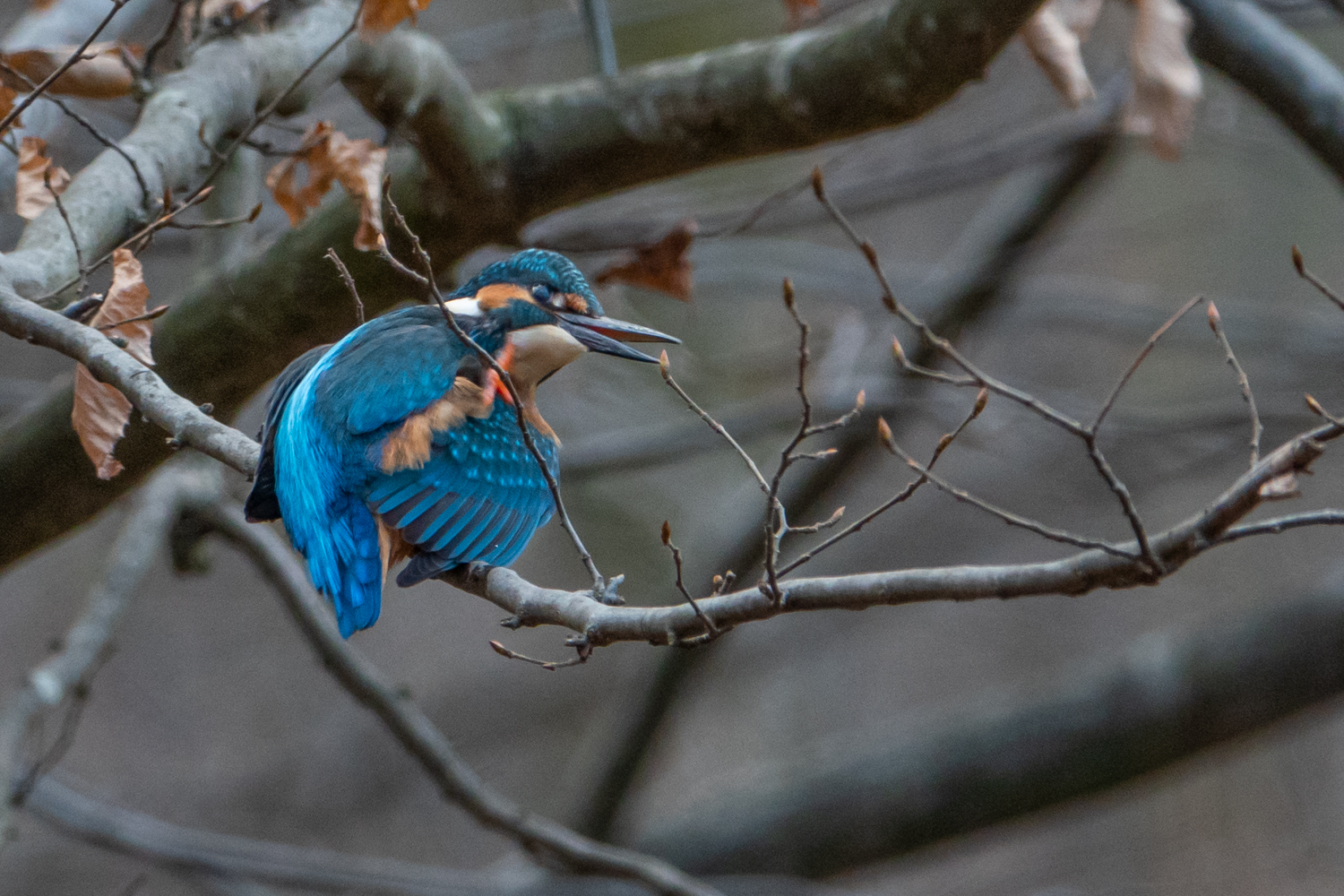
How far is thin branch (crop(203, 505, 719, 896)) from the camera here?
3070mm

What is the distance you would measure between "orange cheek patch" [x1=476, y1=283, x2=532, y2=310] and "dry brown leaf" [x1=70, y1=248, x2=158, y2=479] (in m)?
0.67

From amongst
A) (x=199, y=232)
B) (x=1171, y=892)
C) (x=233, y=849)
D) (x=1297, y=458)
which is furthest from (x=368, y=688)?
(x=1171, y=892)

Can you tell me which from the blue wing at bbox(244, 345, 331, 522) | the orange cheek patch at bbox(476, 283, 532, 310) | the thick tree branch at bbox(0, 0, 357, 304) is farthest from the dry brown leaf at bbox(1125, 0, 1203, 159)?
the blue wing at bbox(244, 345, 331, 522)

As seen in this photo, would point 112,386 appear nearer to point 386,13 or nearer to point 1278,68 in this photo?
point 386,13

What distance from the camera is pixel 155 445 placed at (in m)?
2.30

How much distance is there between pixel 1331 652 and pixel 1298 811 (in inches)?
178

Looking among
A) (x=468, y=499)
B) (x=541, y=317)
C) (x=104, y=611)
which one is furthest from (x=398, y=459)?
(x=104, y=611)

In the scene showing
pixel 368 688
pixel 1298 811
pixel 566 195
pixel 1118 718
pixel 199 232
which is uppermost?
pixel 566 195

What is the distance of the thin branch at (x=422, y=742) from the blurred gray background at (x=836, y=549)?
0.93m

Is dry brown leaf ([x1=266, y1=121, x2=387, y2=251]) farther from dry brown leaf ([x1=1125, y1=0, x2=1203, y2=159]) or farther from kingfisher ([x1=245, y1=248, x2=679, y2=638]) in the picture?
dry brown leaf ([x1=1125, y1=0, x2=1203, y2=159])

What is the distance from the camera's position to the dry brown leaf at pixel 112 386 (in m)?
1.68

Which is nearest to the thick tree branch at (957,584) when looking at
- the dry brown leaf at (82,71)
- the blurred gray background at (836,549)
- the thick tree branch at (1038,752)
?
the dry brown leaf at (82,71)

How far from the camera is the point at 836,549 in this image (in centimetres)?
636

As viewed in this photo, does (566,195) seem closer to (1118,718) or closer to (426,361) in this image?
(426,361)
